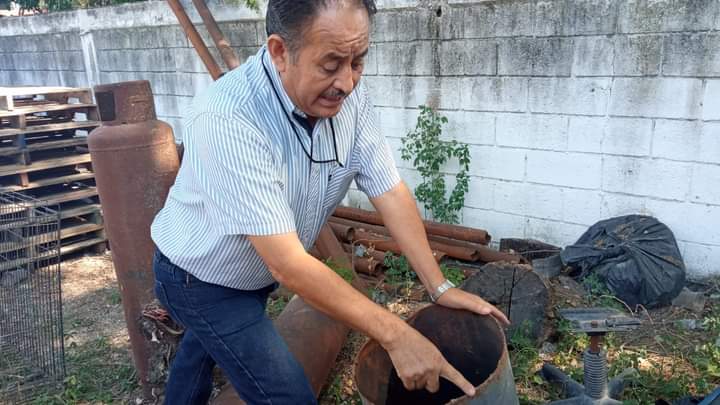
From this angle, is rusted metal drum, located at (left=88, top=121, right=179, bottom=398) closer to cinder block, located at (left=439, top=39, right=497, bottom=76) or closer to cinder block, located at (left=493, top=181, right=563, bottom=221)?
cinder block, located at (left=439, top=39, right=497, bottom=76)

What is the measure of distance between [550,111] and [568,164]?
0.37m

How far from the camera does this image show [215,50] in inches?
222

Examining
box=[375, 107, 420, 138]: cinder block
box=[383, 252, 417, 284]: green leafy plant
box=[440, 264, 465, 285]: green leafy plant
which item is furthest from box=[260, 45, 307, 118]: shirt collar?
box=[375, 107, 420, 138]: cinder block

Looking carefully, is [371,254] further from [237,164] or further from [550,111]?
[237,164]

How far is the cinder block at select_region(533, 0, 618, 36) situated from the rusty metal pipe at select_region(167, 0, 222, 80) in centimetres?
264

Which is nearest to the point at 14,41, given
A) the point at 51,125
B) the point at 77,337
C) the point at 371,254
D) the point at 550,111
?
the point at 51,125

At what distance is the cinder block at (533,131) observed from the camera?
387cm

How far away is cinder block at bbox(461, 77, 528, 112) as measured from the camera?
3.98m

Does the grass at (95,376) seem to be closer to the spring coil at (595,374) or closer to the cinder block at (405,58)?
the spring coil at (595,374)

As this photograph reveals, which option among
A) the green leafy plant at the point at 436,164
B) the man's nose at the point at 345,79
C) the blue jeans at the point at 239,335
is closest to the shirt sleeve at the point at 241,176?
the man's nose at the point at 345,79

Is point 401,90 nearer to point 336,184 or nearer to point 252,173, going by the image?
point 336,184

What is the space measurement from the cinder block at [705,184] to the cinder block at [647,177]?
0.13ft

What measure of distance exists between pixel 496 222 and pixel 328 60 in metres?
3.11

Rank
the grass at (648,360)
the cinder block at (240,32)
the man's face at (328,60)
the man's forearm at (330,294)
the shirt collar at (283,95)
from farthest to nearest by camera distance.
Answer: the cinder block at (240,32), the grass at (648,360), the shirt collar at (283,95), the man's forearm at (330,294), the man's face at (328,60)
